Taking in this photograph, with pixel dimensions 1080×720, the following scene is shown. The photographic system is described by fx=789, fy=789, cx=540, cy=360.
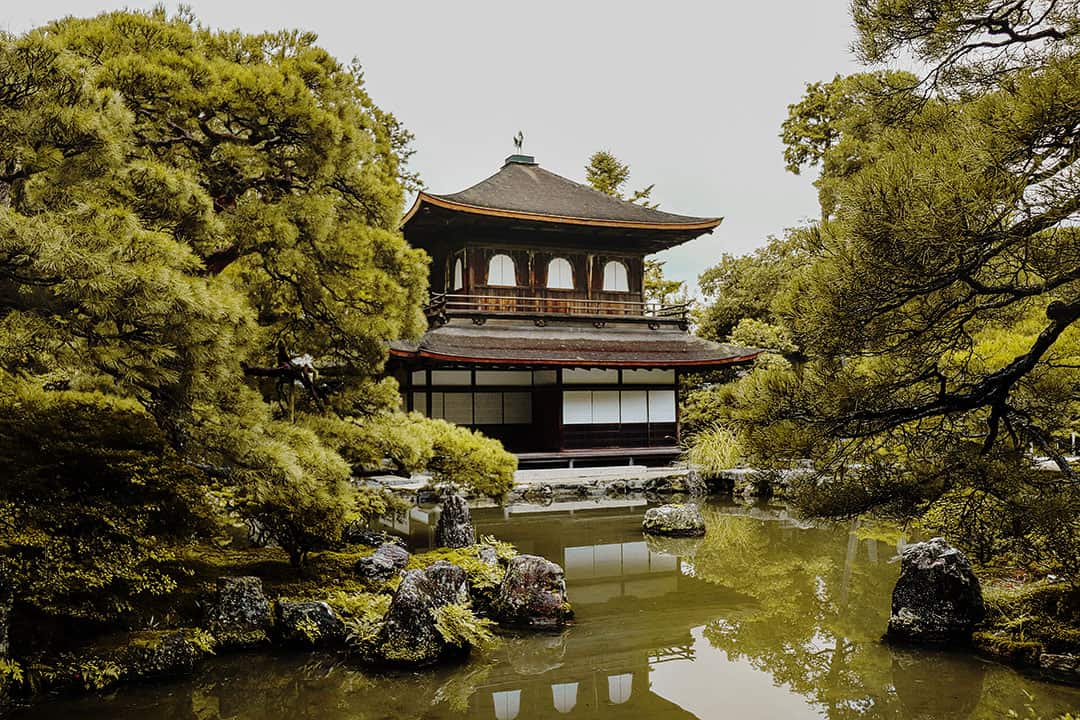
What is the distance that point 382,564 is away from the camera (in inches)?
275

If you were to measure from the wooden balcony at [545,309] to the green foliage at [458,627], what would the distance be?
10.9m

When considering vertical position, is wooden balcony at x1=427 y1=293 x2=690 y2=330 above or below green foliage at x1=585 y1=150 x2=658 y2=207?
below

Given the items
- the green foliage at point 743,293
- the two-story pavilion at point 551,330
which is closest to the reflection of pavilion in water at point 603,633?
the two-story pavilion at point 551,330

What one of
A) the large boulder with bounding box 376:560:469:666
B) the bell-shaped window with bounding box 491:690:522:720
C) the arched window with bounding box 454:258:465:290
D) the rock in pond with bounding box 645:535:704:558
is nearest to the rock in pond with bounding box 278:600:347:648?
the large boulder with bounding box 376:560:469:666

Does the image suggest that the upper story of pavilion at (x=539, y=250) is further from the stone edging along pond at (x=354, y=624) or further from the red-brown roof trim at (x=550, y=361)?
the stone edging along pond at (x=354, y=624)

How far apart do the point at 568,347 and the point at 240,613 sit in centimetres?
1131

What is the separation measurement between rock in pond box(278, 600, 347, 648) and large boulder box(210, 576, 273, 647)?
0.40 ft

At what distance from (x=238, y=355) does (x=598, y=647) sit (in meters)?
3.36

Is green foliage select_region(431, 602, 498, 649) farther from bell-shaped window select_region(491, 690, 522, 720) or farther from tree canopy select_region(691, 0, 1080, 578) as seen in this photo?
tree canopy select_region(691, 0, 1080, 578)

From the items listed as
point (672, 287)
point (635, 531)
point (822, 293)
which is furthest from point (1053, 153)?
point (672, 287)

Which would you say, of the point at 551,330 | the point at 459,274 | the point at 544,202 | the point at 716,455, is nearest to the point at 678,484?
the point at 716,455

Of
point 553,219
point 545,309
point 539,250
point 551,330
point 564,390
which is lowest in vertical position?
point 564,390

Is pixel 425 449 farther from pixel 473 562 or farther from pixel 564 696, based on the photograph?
pixel 564 696

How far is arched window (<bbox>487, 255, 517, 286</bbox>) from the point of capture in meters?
17.4
